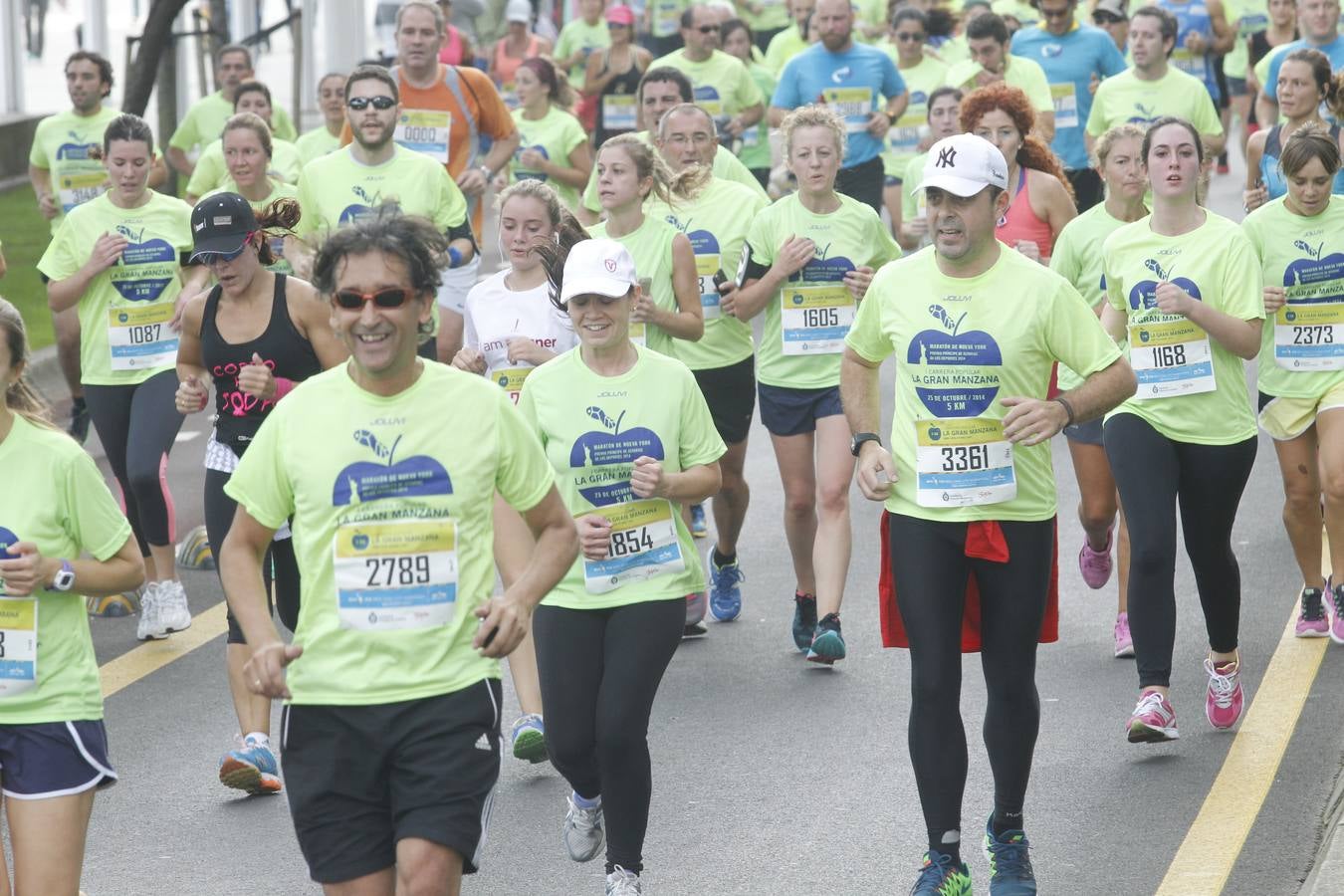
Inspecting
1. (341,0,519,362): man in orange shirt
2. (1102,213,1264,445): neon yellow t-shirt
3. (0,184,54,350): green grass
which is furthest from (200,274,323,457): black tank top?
(0,184,54,350): green grass

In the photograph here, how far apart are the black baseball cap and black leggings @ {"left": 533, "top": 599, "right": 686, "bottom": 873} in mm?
1724

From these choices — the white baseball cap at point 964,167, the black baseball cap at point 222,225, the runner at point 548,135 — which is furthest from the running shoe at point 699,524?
the white baseball cap at point 964,167

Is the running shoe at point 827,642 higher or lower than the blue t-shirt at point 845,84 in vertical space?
lower

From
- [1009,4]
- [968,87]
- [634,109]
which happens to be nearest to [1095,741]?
[968,87]

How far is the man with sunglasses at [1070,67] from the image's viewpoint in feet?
46.6

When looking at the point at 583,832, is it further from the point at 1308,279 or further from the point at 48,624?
the point at 1308,279

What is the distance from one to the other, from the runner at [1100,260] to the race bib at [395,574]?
4148 millimetres

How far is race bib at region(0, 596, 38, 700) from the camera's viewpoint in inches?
197

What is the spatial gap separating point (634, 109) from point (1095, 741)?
10558 millimetres

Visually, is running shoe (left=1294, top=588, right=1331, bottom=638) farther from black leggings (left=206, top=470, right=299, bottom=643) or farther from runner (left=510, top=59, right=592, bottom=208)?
runner (left=510, top=59, right=592, bottom=208)

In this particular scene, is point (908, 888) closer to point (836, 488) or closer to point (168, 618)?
point (836, 488)

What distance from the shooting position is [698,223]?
9266 millimetres

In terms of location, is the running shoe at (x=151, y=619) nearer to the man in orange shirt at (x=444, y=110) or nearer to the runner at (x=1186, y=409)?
the man in orange shirt at (x=444, y=110)

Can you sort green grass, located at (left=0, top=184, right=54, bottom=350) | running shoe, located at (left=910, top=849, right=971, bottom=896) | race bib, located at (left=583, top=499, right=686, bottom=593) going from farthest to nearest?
green grass, located at (left=0, top=184, right=54, bottom=350) → race bib, located at (left=583, top=499, right=686, bottom=593) → running shoe, located at (left=910, top=849, right=971, bottom=896)
